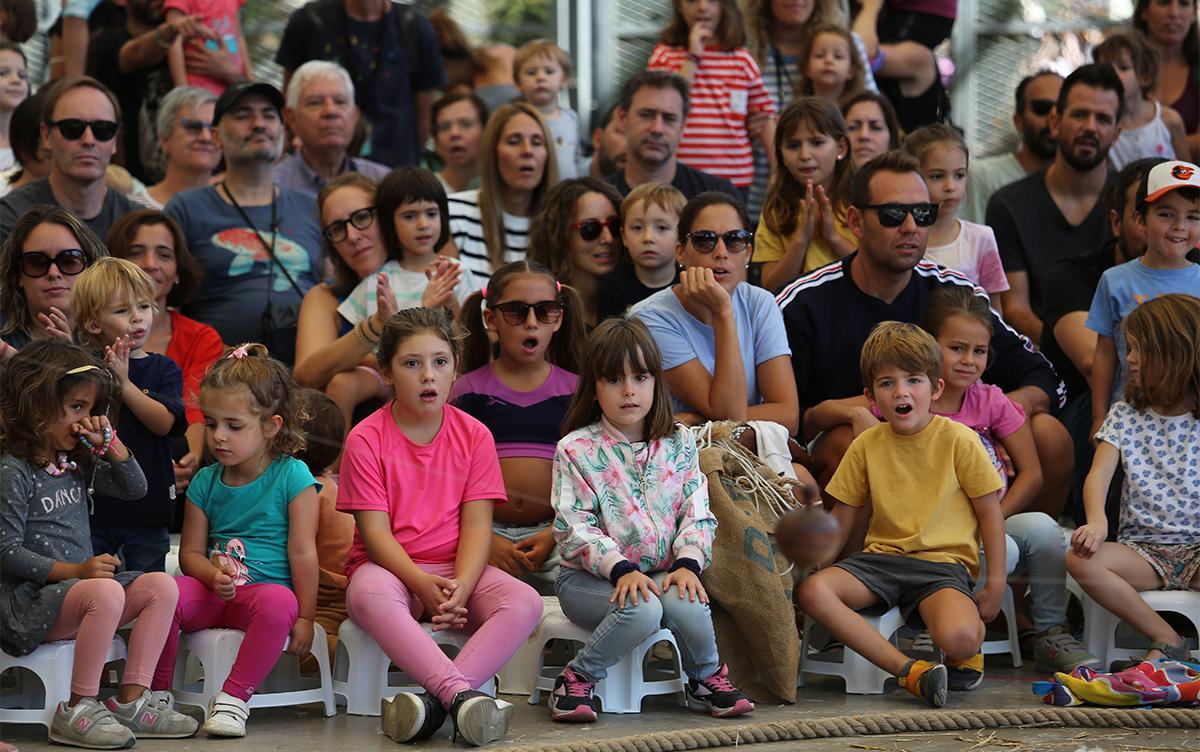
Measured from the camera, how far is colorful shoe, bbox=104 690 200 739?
4.47m

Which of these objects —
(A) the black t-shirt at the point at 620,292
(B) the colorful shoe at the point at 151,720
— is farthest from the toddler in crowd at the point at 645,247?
(B) the colorful shoe at the point at 151,720

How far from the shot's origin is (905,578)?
16.7 ft

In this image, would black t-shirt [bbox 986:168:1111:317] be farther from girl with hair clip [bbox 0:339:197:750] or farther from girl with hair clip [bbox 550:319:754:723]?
girl with hair clip [bbox 0:339:197:750]

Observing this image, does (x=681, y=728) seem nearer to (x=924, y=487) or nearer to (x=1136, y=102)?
(x=924, y=487)

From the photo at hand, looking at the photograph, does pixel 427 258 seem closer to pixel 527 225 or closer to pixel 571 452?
pixel 527 225

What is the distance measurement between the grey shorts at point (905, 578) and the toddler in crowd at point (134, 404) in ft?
6.75

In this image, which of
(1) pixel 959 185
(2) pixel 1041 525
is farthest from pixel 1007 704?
(1) pixel 959 185

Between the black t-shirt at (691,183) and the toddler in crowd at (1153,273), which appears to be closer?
the toddler in crowd at (1153,273)

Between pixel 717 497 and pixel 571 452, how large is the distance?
19.8 inches

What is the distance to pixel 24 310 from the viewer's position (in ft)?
17.6

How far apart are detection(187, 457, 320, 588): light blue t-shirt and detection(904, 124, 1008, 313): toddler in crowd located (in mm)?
2870

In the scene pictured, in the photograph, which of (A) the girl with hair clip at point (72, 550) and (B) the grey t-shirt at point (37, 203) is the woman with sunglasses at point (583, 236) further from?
(A) the girl with hair clip at point (72, 550)

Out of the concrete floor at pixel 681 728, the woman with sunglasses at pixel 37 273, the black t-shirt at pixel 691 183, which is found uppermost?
the black t-shirt at pixel 691 183

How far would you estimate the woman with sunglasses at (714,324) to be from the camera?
5.63m
